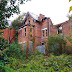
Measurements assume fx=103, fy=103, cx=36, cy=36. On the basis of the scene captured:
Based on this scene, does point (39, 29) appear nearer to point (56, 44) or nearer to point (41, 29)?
point (41, 29)

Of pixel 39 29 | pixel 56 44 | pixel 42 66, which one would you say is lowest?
pixel 42 66

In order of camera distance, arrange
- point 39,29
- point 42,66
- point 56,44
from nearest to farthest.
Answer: point 42,66, point 56,44, point 39,29

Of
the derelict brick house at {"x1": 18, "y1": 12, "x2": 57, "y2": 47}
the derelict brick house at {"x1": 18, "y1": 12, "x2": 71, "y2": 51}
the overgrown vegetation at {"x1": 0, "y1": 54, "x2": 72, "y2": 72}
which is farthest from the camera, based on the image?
the derelict brick house at {"x1": 18, "y1": 12, "x2": 57, "y2": 47}

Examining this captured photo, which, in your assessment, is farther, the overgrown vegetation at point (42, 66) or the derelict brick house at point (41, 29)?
the derelict brick house at point (41, 29)

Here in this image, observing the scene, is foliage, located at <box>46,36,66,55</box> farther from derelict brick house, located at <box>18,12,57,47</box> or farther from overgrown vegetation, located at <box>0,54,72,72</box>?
overgrown vegetation, located at <box>0,54,72,72</box>

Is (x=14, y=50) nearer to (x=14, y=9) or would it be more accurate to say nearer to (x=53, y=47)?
(x=53, y=47)

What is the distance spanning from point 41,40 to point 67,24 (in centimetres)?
523

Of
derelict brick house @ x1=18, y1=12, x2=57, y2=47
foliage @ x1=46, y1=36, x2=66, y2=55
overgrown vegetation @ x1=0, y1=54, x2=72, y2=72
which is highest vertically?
derelict brick house @ x1=18, y1=12, x2=57, y2=47

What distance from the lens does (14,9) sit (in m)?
3.88

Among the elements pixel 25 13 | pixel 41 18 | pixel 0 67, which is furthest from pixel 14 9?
pixel 25 13

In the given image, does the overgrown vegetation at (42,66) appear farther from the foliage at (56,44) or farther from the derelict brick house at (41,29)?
the derelict brick house at (41,29)

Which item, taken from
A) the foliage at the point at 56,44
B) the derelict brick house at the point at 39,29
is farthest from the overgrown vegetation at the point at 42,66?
the derelict brick house at the point at 39,29

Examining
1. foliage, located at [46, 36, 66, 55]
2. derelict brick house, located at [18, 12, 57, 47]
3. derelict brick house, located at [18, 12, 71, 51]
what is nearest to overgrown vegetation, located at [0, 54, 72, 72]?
foliage, located at [46, 36, 66, 55]

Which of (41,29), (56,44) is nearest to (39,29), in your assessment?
(41,29)
